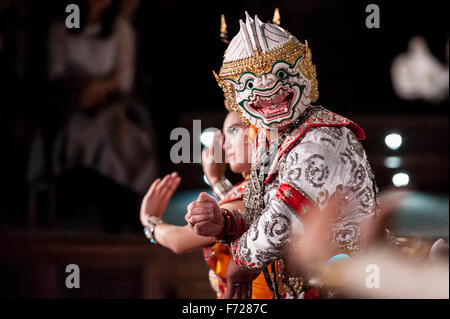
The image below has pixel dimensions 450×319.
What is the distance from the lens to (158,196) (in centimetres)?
199

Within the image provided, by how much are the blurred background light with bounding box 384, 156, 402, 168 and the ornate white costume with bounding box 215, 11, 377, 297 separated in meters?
0.57

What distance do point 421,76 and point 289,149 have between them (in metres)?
2.66

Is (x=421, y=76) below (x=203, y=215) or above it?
above

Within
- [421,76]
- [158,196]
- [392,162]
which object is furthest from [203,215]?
[421,76]

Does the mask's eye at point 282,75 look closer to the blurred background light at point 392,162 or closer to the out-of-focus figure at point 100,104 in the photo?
the blurred background light at point 392,162

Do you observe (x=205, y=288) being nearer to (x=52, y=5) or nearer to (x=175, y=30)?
(x=175, y=30)

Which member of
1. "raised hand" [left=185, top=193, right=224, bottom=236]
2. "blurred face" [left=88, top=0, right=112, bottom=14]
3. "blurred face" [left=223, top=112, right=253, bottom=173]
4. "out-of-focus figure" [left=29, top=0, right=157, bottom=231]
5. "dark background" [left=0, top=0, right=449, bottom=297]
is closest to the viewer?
"raised hand" [left=185, top=193, right=224, bottom=236]

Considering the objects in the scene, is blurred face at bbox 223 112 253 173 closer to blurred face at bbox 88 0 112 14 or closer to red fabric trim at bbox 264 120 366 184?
red fabric trim at bbox 264 120 366 184

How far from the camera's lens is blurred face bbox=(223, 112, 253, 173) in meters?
1.83

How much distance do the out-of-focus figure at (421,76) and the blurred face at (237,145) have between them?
1.82 m

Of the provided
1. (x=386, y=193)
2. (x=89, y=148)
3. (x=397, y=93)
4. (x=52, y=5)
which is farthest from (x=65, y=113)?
(x=386, y=193)

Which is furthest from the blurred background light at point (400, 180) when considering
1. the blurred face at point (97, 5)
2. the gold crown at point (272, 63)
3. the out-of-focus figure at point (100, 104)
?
the blurred face at point (97, 5)

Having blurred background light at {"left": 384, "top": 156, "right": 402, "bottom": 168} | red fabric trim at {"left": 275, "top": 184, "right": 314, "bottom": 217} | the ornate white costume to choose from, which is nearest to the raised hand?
the ornate white costume

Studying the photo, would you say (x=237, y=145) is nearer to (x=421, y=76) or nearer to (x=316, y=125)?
(x=316, y=125)
